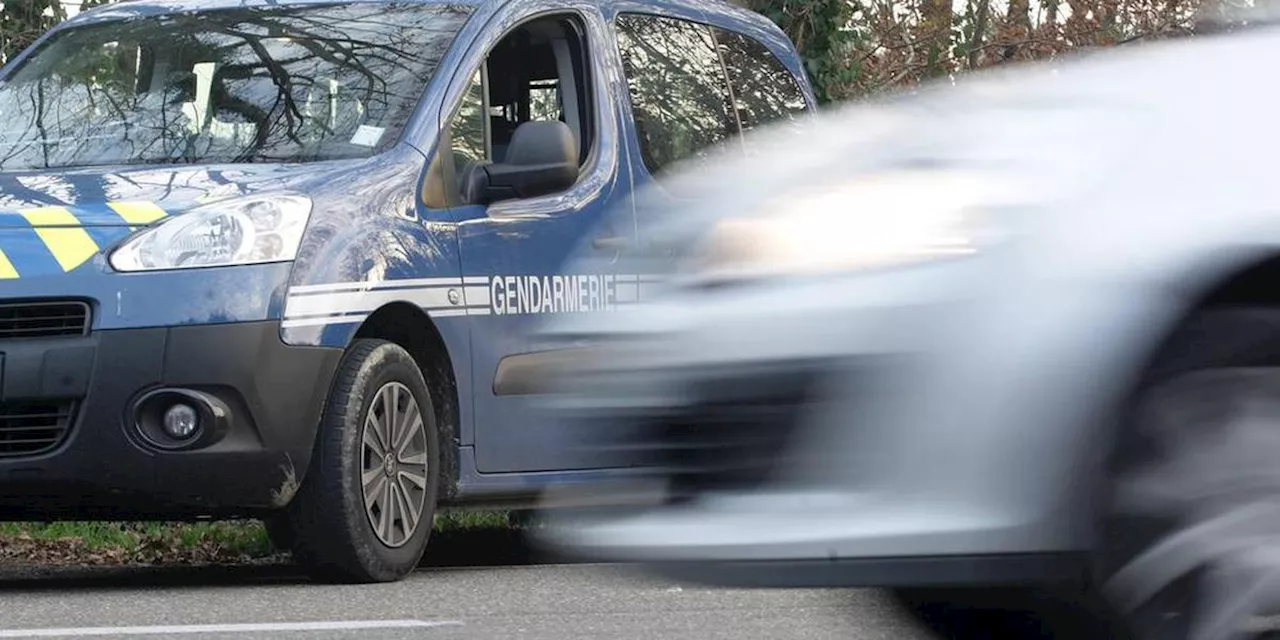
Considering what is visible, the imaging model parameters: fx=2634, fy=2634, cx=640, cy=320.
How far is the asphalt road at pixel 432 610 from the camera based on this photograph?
20.8ft

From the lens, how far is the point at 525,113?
872cm

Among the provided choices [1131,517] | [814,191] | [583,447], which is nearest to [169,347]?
[583,447]

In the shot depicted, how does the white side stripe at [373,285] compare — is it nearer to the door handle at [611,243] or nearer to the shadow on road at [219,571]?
the door handle at [611,243]

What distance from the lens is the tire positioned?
3650 mm

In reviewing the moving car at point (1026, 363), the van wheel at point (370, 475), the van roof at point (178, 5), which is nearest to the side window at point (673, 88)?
the van roof at point (178, 5)

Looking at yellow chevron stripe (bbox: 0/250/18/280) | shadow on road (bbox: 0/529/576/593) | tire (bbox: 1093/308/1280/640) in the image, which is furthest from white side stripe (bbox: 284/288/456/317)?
tire (bbox: 1093/308/1280/640)

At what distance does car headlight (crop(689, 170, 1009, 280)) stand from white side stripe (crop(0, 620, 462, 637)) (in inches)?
98.2

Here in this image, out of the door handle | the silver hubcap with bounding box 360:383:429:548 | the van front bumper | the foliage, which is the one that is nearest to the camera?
the van front bumper

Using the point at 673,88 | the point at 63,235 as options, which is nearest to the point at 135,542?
the point at 63,235

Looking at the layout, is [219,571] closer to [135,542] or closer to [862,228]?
[135,542]

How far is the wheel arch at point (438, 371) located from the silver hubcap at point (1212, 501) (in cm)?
424

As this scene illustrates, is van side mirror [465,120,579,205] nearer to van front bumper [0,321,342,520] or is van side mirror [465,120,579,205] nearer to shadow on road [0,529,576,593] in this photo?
van front bumper [0,321,342,520]

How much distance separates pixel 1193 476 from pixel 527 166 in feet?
14.9

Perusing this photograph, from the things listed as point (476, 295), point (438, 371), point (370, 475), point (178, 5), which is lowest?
point (370, 475)
